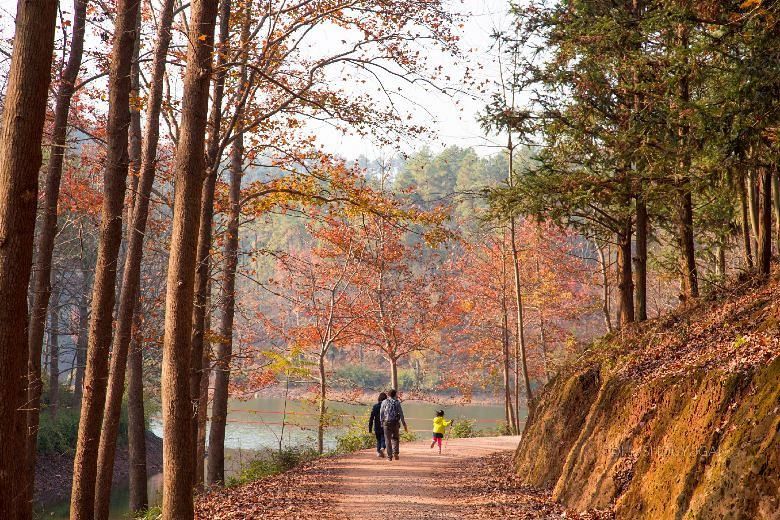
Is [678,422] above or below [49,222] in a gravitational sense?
below

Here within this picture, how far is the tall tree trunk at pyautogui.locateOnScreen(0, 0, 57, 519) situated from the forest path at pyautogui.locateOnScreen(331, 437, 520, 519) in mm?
5242

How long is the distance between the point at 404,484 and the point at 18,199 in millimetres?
9078

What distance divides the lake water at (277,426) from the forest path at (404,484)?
3.24 metres

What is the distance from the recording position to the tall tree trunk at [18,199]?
5.64 metres

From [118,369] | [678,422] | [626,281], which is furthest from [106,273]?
[626,281]

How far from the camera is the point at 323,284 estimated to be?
2916 centimetres

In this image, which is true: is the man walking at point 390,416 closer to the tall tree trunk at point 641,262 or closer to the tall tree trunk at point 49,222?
the tall tree trunk at point 641,262

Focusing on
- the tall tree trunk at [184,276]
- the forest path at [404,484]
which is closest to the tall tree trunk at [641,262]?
the forest path at [404,484]

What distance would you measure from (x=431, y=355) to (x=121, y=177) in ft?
172

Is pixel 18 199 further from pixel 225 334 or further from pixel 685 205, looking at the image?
pixel 685 205

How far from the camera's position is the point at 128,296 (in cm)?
1108

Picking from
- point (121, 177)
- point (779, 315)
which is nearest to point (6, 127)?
point (121, 177)

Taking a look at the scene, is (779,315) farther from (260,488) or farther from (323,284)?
(323,284)

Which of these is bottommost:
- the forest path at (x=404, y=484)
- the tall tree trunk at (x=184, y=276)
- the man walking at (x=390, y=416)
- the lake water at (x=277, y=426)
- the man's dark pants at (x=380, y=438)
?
the lake water at (x=277, y=426)
